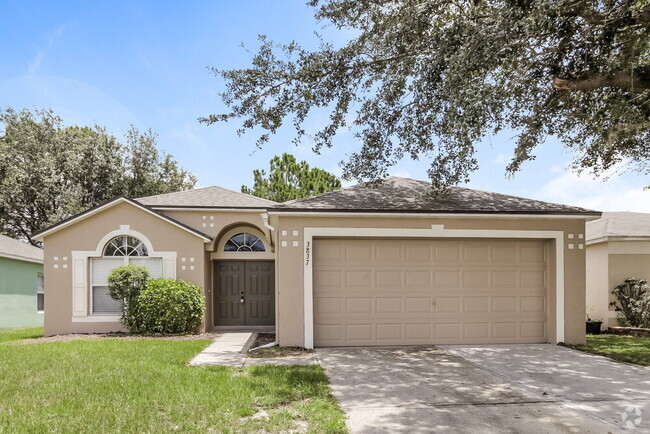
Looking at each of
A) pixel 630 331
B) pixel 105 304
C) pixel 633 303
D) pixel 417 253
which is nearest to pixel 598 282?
pixel 633 303

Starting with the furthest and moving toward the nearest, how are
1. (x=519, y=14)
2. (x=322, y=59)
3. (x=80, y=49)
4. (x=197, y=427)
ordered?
1. (x=80, y=49)
2. (x=322, y=59)
3. (x=519, y=14)
4. (x=197, y=427)

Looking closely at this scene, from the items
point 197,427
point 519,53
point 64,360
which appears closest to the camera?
point 197,427

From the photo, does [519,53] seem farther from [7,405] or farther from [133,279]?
[133,279]

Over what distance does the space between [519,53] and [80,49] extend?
14.4 metres

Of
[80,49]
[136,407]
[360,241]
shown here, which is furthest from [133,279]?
[80,49]

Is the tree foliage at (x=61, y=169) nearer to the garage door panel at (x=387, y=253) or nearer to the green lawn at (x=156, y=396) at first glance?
the green lawn at (x=156, y=396)

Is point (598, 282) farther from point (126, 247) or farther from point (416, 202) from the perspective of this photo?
point (126, 247)

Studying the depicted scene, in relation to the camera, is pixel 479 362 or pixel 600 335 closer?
pixel 479 362

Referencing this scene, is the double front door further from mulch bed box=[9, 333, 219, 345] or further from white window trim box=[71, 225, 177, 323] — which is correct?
white window trim box=[71, 225, 177, 323]

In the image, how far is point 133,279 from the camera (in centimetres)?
1270

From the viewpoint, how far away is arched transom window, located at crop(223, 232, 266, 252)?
1572 centimetres

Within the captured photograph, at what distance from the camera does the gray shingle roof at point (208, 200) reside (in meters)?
A: 15.4

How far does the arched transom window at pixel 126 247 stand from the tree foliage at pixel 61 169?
1273cm

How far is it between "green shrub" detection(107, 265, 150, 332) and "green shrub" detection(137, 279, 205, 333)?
0.21 meters
